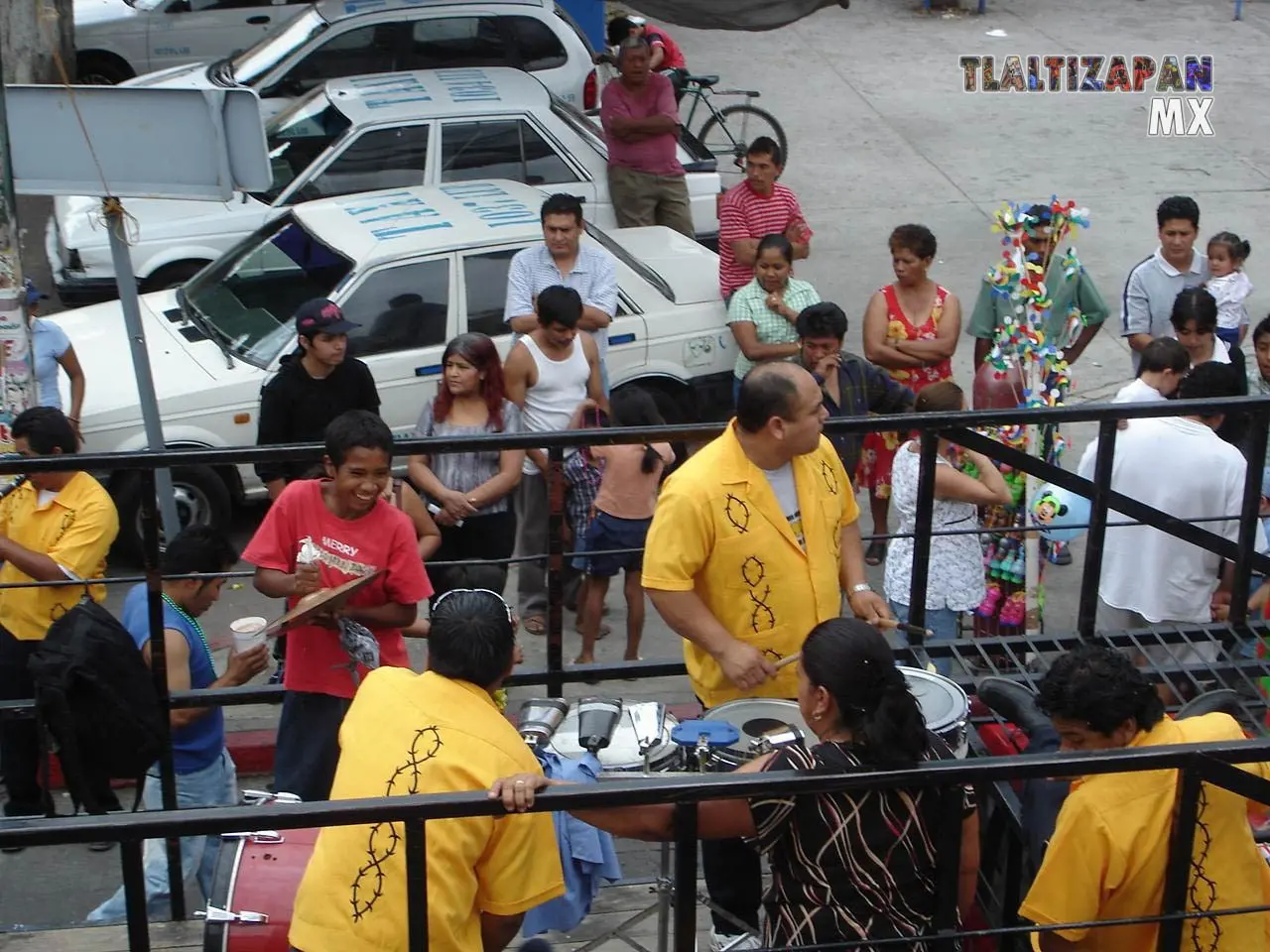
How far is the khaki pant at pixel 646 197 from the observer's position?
10.4 metres

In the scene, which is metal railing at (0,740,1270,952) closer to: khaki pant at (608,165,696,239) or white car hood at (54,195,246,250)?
khaki pant at (608,165,696,239)

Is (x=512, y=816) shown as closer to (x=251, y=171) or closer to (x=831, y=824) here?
(x=831, y=824)

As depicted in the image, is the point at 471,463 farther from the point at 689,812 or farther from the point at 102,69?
the point at 102,69

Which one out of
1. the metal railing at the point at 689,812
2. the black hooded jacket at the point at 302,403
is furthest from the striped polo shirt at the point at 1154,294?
the metal railing at the point at 689,812

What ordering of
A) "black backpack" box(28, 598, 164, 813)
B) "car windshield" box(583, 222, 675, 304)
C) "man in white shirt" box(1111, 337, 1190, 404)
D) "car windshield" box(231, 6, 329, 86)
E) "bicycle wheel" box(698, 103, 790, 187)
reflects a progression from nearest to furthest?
"black backpack" box(28, 598, 164, 813)
"man in white shirt" box(1111, 337, 1190, 404)
"car windshield" box(583, 222, 675, 304)
"car windshield" box(231, 6, 329, 86)
"bicycle wheel" box(698, 103, 790, 187)

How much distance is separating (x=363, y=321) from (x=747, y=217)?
232cm

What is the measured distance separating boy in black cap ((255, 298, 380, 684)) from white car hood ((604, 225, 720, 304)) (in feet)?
8.31

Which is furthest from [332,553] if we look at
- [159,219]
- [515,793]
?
[159,219]

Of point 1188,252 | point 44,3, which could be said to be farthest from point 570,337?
point 44,3

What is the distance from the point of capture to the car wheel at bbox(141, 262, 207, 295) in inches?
399

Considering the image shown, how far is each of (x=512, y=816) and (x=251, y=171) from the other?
3.03 metres

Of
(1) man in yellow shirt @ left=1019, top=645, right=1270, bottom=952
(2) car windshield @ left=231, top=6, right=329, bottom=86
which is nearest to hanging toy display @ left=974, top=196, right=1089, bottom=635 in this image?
(1) man in yellow shirt @ left=1019, top=645, right=1270, bottom=952

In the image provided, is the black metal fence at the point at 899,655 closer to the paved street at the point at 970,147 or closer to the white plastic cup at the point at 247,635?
the white plastic cup at the point at 247,635

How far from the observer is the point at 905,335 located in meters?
8.00
